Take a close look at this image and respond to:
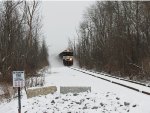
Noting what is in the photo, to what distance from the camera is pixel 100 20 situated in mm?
67250

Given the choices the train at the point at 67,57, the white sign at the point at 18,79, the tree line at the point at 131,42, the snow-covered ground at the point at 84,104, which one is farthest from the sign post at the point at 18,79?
the train at the point at 67,57

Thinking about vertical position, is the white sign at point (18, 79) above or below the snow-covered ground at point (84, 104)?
above

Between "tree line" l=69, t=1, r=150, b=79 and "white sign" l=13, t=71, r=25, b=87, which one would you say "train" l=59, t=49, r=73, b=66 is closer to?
"tree line" l=69, t=1, r=150, b=79

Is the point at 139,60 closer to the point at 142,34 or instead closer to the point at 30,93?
the point at 142,34

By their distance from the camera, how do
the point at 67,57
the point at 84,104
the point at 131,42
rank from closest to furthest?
the point at 84,104
the point at 131,42
the point at 67,57

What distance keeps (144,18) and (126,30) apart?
3413 mm

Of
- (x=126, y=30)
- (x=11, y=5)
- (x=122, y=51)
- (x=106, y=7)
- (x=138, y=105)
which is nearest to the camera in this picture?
(x=138, y=105)

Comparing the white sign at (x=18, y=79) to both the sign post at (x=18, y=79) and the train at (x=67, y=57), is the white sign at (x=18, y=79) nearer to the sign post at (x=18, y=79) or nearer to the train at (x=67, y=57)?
the sign post at (x=18, y=79)

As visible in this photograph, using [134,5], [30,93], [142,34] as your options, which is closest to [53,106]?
[30,93]

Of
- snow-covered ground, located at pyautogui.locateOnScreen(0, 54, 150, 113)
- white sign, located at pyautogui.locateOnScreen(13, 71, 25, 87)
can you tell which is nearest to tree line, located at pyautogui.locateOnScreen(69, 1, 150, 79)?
snow-covered ground, located at pyautogui.locateOnScreen(0, 54, 150, 113)

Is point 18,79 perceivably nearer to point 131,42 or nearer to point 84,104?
point 84,104

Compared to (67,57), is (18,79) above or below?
above

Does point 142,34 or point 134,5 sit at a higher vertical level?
point 134,5

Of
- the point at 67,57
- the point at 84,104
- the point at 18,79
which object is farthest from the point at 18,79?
the point at 67,57
